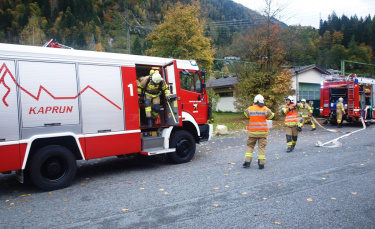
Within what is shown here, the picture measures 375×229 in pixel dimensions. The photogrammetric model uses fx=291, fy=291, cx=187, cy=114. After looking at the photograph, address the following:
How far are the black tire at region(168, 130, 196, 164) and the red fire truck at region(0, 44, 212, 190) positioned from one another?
0.52ft

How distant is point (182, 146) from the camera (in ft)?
27.5

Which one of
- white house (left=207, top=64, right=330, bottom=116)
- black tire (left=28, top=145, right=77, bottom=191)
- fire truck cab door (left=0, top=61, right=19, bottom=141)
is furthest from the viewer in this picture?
white house (left=207, top=64, right=330, bottom=116)

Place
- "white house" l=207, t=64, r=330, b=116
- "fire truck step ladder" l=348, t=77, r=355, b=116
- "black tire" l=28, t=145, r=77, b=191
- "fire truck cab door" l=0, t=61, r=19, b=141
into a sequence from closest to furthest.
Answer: "fire truck cab door" l=0, t=61, r=19, b=141
"black tire" l=28, t=145, r=77, b=191
"fire truck step ladder" l=348, t=77, r=355, b=116
"white house" l=207, t=64, r=330, b=116

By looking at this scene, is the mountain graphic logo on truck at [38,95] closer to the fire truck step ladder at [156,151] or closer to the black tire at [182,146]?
the fire truck step ladder at [156,151]

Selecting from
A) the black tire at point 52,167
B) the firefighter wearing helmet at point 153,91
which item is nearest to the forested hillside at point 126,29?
the firefighter wearing helmet at point 153,91

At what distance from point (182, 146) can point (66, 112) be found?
3.44 meters

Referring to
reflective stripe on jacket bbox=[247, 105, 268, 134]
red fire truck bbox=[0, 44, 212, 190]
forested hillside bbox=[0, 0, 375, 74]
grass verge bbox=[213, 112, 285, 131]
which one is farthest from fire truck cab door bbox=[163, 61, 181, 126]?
forested hillside bbox=[0, 0, 375, 74]

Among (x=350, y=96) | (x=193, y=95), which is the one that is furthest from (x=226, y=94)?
(x=193, y=95)

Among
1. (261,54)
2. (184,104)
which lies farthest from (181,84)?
(261,54)

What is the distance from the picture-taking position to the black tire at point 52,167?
225 inches

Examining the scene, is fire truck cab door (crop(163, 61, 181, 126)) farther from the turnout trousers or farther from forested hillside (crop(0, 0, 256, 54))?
A: forested hillside (crop(0, 0, 256, 54))

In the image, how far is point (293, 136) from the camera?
32.4 ft

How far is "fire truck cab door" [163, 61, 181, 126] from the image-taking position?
804 centimetres

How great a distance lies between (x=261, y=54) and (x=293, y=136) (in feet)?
44.1
